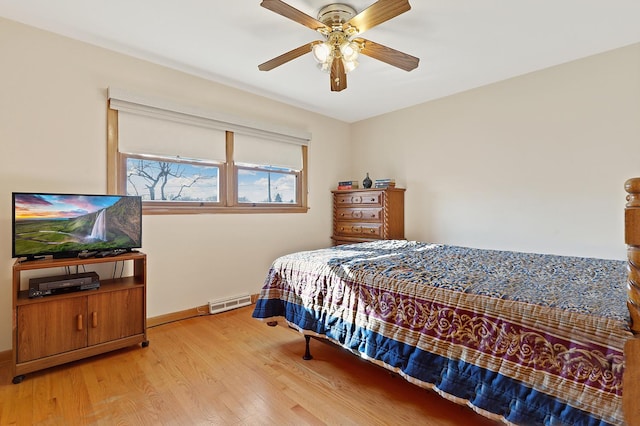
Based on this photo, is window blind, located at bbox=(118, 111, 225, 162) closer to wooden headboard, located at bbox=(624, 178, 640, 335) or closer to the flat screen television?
the flat screen television

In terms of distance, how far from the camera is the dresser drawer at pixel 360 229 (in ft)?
13.0

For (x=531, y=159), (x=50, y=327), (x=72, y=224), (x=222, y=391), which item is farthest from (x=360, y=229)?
(x=50, y=327)

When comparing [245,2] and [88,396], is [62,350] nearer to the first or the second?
[88,396]

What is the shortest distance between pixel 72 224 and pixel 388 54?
2.55 metres

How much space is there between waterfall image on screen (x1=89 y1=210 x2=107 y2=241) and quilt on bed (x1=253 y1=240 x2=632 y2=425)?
1.29m

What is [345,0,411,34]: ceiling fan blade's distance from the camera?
1729 millimetres

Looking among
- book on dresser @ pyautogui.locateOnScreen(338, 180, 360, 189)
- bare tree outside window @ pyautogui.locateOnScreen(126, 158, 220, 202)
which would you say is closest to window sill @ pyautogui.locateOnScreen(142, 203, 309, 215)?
bare tree outside window @ pyautogui.locateOnScreen(126, 158, 220, 202)

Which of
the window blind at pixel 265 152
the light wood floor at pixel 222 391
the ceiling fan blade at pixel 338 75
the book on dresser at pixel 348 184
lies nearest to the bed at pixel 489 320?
the light wood floor at pixel 222 391

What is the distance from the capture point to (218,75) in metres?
3.20

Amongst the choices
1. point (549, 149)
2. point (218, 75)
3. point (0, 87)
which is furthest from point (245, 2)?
point (549, 149)

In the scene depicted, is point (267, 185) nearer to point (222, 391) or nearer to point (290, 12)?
point (290, 12)

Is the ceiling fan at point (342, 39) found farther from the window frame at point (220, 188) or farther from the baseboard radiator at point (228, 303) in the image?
the baseboard radiator at point (228, 303)

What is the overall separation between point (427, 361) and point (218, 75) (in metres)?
3.10

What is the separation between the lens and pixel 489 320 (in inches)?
53.6
